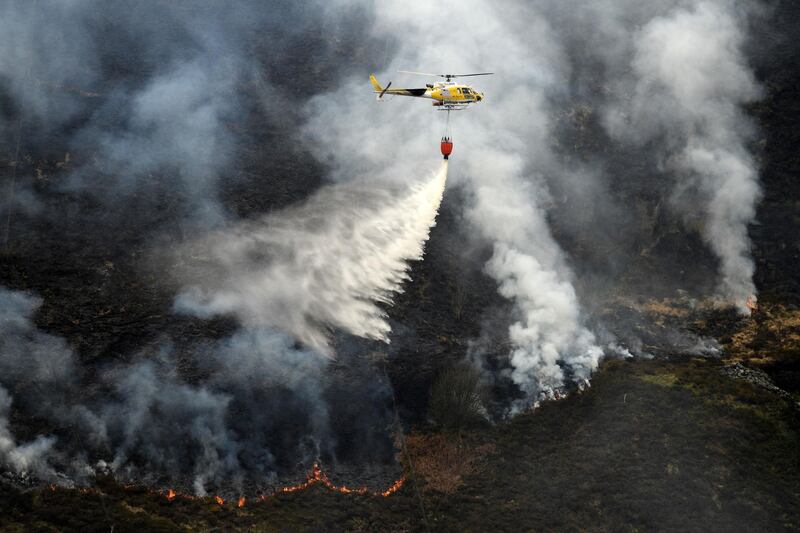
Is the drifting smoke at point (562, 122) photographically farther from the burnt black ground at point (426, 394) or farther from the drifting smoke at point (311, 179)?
the burnt black ground at point (426, 394)

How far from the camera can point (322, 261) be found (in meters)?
44.8

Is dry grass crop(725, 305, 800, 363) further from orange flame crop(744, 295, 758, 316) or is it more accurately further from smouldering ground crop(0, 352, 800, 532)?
smouldering ground crop(0, 352, 800, 532)

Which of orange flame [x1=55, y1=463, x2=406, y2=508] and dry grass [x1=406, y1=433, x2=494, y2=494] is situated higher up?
dry grass [x1=406, y1=433, x2=494, y2=494]

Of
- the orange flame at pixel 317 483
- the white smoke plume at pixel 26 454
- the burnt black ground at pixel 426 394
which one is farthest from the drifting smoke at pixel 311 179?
the orange flame at pixel 317 483

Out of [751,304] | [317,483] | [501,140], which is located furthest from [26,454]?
[751,304]

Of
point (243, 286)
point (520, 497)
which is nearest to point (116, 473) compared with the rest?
point (243, 286)

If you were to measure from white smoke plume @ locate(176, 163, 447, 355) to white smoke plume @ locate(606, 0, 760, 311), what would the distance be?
67.8 ft

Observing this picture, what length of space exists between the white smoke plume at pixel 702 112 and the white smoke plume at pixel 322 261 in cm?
2067

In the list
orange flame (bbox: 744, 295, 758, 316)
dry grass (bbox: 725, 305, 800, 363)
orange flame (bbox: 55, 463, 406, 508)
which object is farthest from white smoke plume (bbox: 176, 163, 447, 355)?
orange flame (bbox: 744, 295, 758, 316)

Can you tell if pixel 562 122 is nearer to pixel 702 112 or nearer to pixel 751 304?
pixel 702 112

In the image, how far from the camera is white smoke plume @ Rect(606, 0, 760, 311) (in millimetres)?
54625

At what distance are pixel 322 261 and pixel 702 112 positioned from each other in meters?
35.0

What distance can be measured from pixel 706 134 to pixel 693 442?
30.0 m

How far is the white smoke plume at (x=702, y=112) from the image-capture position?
179 ft
